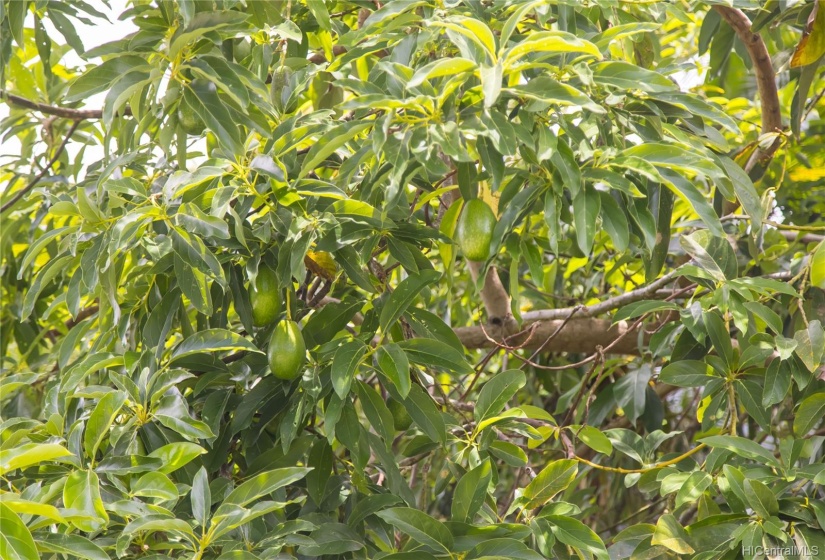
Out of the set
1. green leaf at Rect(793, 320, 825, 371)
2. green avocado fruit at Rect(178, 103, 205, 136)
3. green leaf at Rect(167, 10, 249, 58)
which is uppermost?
green leaf at Rect(167, 10, 249, 58)

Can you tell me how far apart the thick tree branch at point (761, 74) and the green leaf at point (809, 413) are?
1.91ft

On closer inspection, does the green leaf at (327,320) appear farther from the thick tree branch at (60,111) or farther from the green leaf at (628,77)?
the thick tree branch at (60,111)

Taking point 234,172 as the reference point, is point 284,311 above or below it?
below

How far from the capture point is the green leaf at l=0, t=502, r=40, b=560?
0.76 meters

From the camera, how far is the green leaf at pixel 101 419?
0.99 metres

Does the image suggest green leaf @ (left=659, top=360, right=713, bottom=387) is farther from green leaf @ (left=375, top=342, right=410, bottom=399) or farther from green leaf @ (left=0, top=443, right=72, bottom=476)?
green leaf @ (left=0, top=443, right=72, bottom=476)

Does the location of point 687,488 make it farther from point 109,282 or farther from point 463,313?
point 463,313

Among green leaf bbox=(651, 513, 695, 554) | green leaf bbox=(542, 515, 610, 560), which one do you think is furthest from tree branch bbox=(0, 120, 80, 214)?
green leaf bbox=(651, 513, 695, 554)

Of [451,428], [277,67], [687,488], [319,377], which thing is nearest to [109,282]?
[319,377]

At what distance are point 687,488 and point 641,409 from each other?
563 millimetres

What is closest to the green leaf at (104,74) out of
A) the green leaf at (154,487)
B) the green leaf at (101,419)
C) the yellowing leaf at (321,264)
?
the yellowing leaf at (321,264)

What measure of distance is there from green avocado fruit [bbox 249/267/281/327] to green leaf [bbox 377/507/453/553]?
0.34 m

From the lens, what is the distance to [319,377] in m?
1.18

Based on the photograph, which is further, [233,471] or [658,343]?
[658,343]
